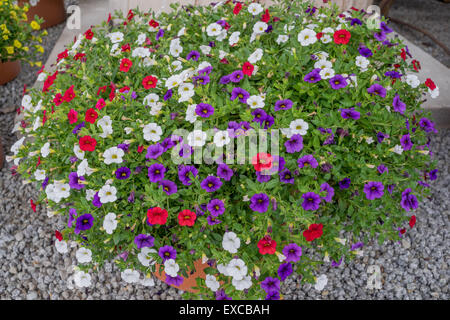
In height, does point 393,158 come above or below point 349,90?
below

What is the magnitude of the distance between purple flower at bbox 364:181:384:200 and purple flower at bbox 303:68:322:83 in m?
0.47

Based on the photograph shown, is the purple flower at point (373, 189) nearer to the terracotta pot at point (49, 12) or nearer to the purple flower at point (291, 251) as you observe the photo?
the purple flower at point (291, 251)

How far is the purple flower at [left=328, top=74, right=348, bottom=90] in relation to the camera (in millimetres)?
1735

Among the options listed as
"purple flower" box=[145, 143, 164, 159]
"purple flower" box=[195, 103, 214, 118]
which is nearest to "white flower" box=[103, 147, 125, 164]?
"purple flower" box=[145, 143, 164, 159]

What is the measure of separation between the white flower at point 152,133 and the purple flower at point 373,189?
0.83 m

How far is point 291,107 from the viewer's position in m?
1.77

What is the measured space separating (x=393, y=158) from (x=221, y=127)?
0.73 metres

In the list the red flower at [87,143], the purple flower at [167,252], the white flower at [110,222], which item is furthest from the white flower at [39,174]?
the purple flower at [167,252]

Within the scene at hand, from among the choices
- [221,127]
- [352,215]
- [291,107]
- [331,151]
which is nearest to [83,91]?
[221,127]

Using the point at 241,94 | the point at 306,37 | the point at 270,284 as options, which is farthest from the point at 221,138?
the point at 306,37

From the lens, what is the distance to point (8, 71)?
3934mm

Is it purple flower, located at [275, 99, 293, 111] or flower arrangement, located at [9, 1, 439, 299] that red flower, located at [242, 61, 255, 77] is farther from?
purple flower, located at [275, 99, 293, 111]

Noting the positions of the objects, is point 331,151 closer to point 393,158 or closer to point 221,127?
point 393,158

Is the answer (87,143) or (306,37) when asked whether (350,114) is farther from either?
(87,143)
